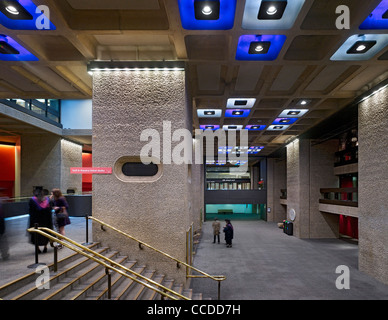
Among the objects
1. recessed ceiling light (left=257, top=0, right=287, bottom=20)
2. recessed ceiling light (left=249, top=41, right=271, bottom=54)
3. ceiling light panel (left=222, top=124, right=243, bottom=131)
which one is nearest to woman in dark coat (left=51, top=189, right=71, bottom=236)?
recessed ceiling light (left=249, top=41, right=271, bottom=54)

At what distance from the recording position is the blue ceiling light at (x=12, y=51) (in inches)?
255

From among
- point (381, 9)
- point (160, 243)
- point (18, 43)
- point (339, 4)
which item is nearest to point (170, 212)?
point (160, 243)

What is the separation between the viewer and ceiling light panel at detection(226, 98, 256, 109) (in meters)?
10.8

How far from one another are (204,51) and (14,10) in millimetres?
4291

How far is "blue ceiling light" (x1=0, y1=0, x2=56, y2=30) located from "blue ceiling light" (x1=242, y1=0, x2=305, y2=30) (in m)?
4.20

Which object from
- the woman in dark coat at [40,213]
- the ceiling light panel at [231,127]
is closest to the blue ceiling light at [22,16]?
the woman in dark coat at [40,213]

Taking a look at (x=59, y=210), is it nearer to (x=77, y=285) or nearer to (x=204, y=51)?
(x=77, y=285)

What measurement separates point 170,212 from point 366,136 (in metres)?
Answer: 7.69

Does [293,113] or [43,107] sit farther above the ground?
[43,107]

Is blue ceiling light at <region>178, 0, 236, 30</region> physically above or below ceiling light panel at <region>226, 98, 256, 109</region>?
above

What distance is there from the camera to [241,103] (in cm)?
1112

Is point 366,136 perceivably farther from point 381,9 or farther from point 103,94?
point 103,94

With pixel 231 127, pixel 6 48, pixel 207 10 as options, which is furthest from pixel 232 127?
pixel 6 48

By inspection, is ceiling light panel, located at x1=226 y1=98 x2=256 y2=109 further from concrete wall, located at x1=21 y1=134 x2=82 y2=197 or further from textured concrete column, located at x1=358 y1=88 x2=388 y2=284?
concrete wall, located at x1=21 y1=134 x2=82 y2=197
